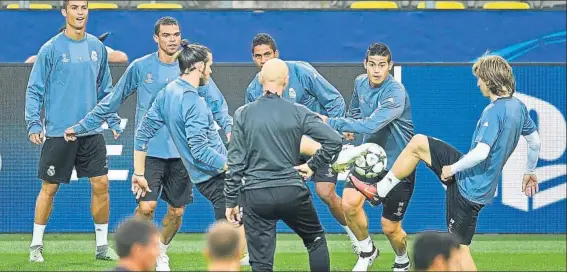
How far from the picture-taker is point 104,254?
35.8 feet

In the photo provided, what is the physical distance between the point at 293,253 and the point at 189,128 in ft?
9.58

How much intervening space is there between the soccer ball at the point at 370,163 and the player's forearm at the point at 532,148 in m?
1.22

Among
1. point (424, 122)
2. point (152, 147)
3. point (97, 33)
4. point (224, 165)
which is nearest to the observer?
point (224, 165)

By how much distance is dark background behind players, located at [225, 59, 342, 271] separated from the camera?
315 inches

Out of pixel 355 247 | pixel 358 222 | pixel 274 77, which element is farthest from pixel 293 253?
pixel 274 77

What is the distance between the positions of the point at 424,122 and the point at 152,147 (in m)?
3.78

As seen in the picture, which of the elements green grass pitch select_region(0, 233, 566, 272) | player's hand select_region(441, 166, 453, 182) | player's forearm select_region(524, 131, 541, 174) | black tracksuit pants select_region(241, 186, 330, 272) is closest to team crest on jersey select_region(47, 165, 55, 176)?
green grass pitch select_region(0, 233, 566, 272)

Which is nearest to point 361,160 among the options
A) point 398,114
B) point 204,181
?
point 398,114

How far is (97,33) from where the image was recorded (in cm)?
1608

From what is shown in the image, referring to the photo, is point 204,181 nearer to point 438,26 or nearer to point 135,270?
point 135,270

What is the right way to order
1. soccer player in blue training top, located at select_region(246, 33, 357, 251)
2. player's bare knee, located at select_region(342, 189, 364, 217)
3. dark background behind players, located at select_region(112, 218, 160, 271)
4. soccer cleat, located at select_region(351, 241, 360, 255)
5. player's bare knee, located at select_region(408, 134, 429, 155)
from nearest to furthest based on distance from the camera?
Answer: dark background behind players, located at select_region(112, 218, 160, 271)
player's bare knee, located at select_region(408, 134, 429, 155)
player's bare knee, located at select_region(342, 189, 364, 217)
soccer player in blue training top, located at select_region(246, 33, 357, 251)
soccer cleat, located at select_region(351, 241, 360, 255)

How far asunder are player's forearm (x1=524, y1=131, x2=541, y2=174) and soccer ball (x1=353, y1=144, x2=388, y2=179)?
48.2 inches

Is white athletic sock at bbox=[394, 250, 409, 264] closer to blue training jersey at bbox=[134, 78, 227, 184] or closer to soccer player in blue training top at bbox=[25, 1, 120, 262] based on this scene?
blue training jersey at bbox=[134, 78, 227, 184]

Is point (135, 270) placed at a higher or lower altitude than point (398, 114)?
lower
